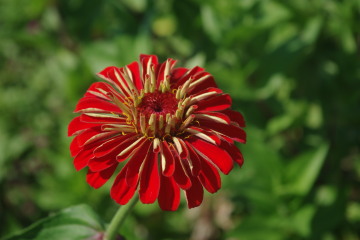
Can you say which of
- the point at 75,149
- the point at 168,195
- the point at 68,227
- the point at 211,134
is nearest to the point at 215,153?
the point at 211,134

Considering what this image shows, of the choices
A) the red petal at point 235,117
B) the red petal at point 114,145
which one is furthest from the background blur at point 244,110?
the red petal at point 114,145

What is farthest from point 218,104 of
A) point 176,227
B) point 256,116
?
point 176,227

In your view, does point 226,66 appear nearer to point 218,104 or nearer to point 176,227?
point 176,227

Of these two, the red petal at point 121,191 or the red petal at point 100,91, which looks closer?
the red petal at point 121,191

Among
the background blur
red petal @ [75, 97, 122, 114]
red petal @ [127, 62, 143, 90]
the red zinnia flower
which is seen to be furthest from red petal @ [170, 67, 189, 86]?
the background blur

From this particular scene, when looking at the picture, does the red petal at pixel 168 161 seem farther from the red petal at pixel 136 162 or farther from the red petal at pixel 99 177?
the red petal at pixel 99 177

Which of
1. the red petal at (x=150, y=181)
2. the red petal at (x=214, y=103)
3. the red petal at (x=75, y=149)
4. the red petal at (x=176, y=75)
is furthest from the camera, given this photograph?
the red petal at (x=176, y=75)
